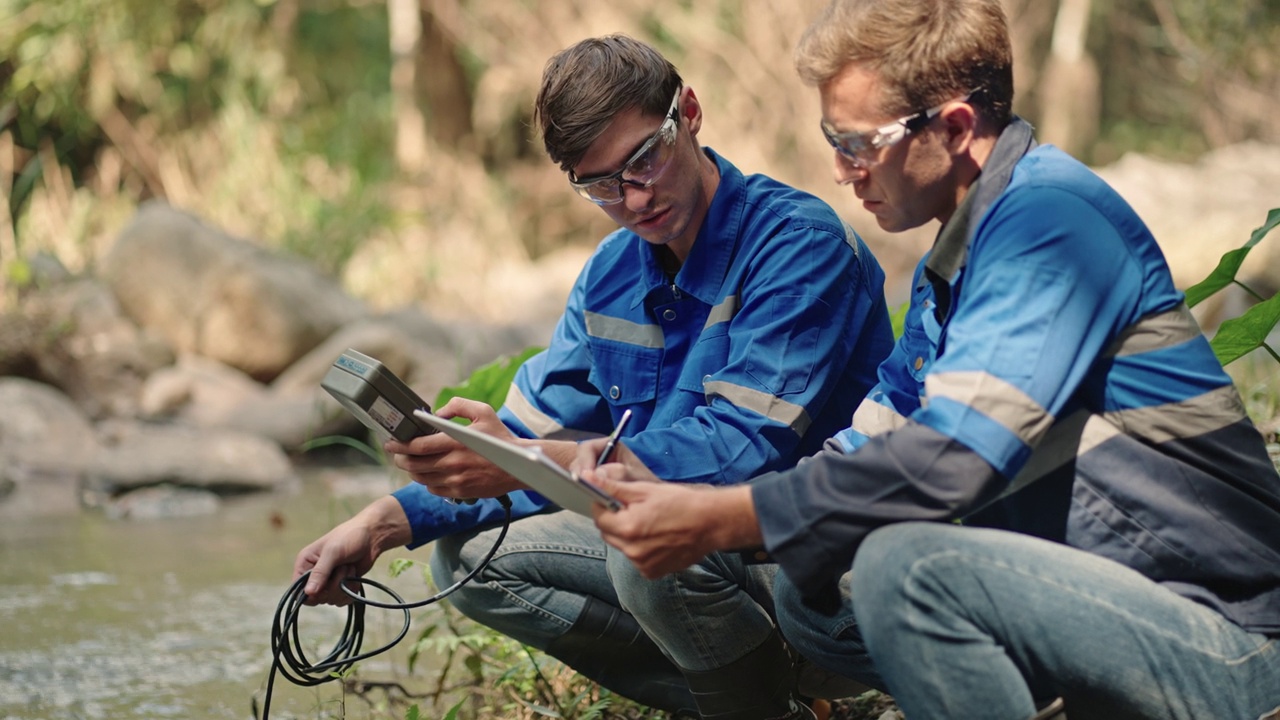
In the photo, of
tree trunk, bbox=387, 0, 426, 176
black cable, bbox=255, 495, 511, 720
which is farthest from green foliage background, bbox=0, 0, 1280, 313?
black cable, bbox=255, 495, 511, 720

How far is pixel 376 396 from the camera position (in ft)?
7.36

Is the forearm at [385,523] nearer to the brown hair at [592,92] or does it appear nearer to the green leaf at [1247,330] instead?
the brown hair at [592,92]

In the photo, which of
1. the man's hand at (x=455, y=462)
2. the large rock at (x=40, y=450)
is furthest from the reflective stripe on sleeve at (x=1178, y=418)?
the large rock at (x=40, y=450)

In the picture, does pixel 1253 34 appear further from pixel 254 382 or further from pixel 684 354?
pixel 684 354

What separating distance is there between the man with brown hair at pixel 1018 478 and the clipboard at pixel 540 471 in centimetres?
4

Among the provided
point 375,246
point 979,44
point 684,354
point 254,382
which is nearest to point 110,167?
point 375,246

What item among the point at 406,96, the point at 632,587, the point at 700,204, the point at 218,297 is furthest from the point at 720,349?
the point at 406,96

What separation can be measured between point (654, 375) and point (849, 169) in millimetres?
779

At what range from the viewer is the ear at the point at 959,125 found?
1.98 meters

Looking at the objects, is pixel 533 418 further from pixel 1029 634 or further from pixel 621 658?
pixel 1029 634

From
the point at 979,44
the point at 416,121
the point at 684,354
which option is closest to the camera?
the point at 979,44

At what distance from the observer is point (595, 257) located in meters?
2.92

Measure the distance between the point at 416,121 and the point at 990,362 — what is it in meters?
→ 10.9

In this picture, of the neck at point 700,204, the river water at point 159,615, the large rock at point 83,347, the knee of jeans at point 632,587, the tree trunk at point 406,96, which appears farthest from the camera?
the tree trunk at point 406,96
